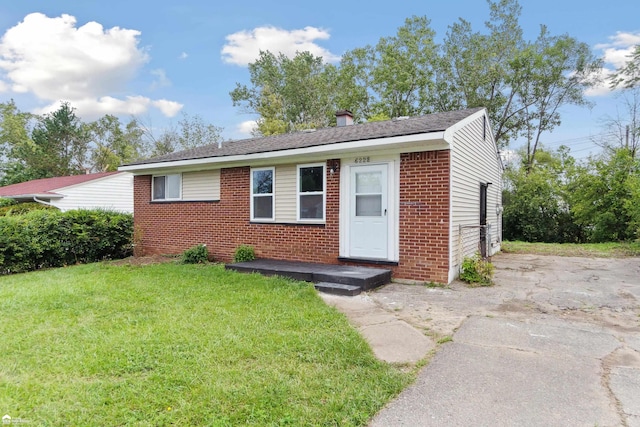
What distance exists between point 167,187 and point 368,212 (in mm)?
6286

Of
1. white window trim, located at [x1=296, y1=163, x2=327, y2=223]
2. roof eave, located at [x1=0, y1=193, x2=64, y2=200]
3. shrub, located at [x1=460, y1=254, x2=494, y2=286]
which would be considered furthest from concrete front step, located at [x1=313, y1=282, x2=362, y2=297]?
roof eave, located at [x1=0, y1=193, x2=64, y2=200]

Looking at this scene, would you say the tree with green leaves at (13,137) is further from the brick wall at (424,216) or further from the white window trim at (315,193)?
the brick wall at (424,216)

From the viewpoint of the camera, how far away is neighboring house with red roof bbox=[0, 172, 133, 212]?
17.8m

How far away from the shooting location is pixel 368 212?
23.8 feet

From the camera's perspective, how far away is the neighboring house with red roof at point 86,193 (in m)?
17.8

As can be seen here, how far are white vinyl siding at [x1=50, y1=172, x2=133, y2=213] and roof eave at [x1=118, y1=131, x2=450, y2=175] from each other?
11.1 metres

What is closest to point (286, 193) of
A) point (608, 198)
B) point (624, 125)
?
point (608, 198)

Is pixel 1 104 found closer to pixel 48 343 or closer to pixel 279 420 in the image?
pixel 48 343

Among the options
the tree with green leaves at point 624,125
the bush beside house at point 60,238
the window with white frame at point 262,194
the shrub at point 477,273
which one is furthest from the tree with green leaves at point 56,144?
the tree with green leaves at point 624,125

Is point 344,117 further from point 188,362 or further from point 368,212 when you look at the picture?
point 188,362

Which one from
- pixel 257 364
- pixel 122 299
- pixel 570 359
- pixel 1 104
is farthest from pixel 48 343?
pixel 1 104

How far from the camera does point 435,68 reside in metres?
24.2

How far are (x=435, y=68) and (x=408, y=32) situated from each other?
3189 mm

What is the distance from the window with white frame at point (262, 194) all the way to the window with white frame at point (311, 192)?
79cm
